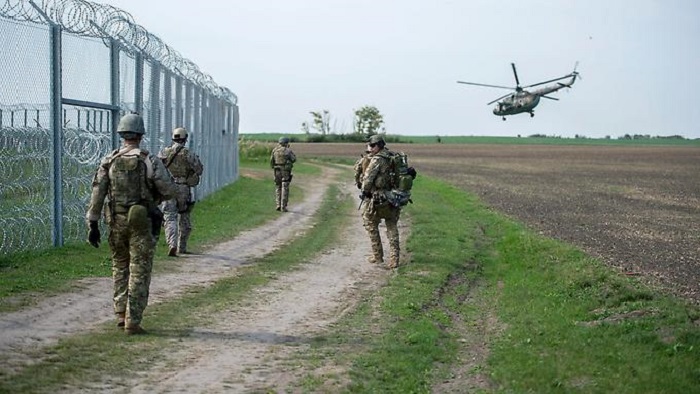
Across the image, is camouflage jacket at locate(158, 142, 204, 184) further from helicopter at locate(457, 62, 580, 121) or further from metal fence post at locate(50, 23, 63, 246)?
helicopter at locate(457, 62, 580, 121)

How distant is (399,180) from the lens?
48.0 feet

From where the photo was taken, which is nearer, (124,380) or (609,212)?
(124,380)

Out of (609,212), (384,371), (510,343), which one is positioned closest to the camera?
(384,371)

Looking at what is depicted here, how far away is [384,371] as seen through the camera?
7938 millimetres

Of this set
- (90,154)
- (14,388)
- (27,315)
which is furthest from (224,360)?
(90,154)

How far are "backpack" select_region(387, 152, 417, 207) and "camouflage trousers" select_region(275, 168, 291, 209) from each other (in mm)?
8803

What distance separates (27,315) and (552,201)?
22.2 metres

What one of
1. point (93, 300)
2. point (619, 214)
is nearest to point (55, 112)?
point (93, 300)

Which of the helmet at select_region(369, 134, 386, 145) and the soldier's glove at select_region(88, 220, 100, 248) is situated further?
the helmet at select_region(369, 134, 386, 145)

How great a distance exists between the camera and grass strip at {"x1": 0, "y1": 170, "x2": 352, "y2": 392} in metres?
7.09

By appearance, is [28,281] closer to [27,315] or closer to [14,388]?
[27,315]

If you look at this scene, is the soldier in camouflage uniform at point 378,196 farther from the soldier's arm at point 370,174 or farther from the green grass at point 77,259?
the green grass at point 77,259

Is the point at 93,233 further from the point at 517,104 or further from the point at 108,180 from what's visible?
the point at 517,104

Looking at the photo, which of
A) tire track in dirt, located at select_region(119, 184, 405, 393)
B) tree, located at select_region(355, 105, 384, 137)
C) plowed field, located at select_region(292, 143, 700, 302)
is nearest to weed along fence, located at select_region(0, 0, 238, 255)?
tire track in dirt, located at select_region(119, 184, 405, 393)
